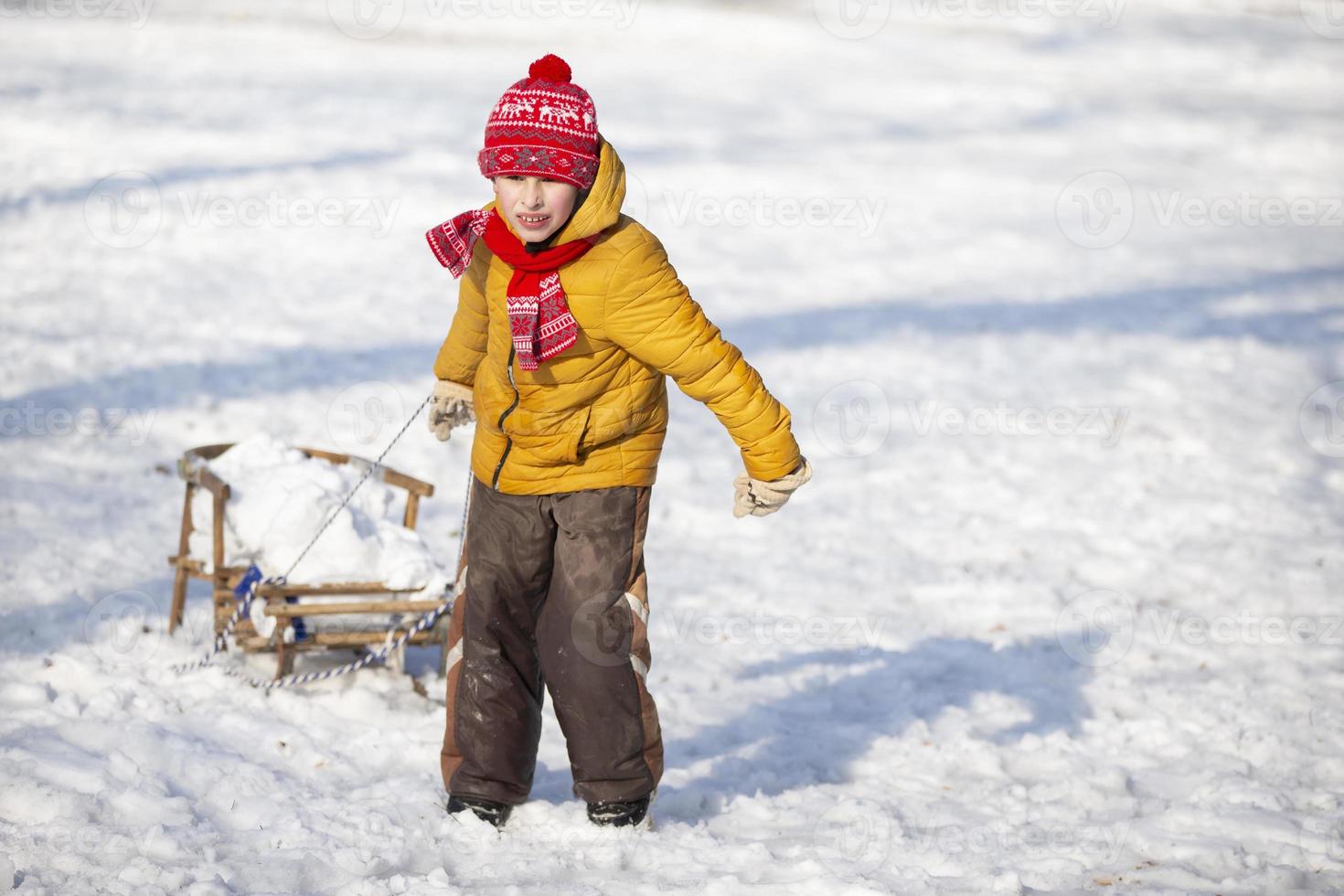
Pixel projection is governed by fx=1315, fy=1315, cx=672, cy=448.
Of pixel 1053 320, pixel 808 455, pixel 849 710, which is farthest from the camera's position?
pixel 1053 320

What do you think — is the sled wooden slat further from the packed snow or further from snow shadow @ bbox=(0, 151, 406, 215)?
snow shadow @ bbox=(0, 151, 406, 215)

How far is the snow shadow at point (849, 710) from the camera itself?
442 centimetres

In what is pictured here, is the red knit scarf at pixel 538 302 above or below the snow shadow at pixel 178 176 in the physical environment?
below

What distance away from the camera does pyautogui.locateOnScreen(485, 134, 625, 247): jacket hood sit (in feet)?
10.4

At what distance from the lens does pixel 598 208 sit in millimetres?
3172

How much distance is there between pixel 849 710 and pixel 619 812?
1.63 m

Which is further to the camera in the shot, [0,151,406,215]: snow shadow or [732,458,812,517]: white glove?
[0,151,406,215]: snow shadow

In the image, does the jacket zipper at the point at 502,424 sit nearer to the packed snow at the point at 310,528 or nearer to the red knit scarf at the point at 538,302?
the red knit scarf at the point at 538,302

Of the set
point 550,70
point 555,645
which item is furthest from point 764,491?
point 550,70

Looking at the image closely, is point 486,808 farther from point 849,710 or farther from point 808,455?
point 808,455

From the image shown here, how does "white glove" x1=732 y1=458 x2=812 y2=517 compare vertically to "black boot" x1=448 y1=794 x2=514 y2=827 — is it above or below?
above

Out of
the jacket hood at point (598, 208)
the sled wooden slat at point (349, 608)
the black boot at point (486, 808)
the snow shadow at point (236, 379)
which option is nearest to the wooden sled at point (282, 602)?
the sled wooden slat at point (349, 608)

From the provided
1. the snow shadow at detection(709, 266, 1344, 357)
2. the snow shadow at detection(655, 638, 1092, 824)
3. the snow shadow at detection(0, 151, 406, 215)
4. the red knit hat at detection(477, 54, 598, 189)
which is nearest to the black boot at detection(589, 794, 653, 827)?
the snow shadow at detection(655, 638, 1092, 824)

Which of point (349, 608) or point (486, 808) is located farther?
point (349, 608)
